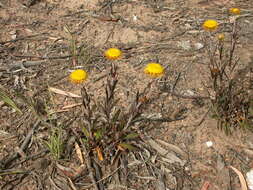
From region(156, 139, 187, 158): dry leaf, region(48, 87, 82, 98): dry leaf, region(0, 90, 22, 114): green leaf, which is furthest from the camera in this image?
region(48, 87, 82, 98): dry leaf

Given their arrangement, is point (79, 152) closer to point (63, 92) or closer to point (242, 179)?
point (63, 92)

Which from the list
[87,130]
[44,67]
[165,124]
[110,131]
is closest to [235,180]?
[165,124]

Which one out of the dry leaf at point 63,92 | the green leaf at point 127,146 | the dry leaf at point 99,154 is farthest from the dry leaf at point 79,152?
the dry leaf at point 63,92

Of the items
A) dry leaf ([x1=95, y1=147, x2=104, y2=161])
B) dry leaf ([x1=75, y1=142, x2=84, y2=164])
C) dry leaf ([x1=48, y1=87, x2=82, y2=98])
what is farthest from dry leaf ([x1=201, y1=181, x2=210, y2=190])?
dry leaf ([x1=48, y1=87, x2=82, y2=98])

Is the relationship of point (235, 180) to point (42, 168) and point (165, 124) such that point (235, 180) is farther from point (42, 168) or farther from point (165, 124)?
point (42, 168)

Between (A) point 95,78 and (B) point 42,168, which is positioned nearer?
(B) point 42,168

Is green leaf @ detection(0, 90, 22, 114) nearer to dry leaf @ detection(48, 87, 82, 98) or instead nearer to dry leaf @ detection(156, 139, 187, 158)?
dry leaf @ detection(48, 87, 82, 98)

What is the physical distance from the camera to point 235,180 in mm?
1943

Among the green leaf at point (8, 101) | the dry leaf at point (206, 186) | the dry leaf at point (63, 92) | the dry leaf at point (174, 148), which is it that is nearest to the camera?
the dry leaf at point (206, 186)

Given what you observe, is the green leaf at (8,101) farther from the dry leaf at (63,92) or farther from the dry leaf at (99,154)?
the dry leaf at (99,154)

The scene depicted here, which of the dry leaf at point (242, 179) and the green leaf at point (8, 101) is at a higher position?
the green leaf at point (8, 101)

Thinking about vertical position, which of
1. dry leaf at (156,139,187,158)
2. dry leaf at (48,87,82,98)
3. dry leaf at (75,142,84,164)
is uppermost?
dry leaf at (48,87,82,98)

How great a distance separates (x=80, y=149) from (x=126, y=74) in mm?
953

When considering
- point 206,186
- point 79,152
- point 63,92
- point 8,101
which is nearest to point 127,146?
point 79,152
